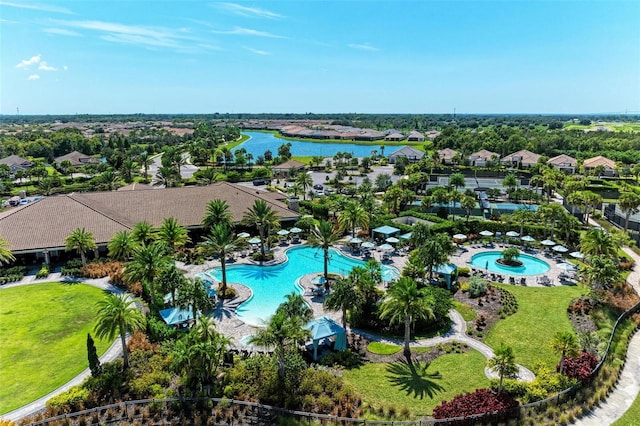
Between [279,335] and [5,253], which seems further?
[5,253]

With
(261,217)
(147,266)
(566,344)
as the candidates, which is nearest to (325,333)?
(566,344)

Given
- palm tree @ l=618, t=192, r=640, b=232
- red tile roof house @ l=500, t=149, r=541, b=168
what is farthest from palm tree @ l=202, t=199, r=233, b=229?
red tile roof house @ l=500, t=149, r=541, b=168

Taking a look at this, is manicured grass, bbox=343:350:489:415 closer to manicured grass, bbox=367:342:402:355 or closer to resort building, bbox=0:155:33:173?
manicured grass, bbox=367:342:402:355

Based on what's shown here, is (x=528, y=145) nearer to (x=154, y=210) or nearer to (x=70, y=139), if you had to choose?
(x=154, y=210)

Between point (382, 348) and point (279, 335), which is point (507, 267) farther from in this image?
point (279, 335)

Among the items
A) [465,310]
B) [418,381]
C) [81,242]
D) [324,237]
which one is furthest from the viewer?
[81,242]

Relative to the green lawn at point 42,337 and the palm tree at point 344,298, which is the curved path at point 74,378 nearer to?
the green lawn at point 42,337
